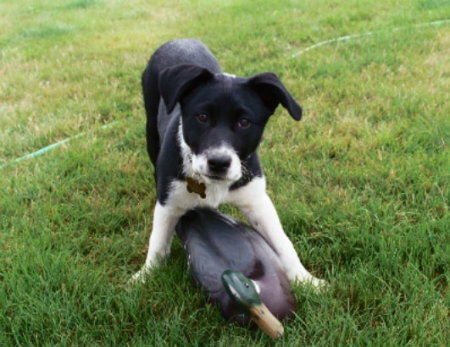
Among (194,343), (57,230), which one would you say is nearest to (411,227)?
(194,343)

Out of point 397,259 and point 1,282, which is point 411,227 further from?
point 1,282

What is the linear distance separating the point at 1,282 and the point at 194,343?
1186 mm

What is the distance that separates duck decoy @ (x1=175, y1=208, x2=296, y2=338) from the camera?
7.27 feet

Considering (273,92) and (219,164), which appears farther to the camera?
(273,92)

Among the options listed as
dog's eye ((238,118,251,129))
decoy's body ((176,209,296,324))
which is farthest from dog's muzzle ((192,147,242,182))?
decoy's body ((176,209,296,324))

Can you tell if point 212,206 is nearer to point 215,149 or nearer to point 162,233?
point 162,233

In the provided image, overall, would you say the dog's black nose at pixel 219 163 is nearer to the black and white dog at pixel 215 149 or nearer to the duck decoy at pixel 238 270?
the black and white dog at pixel 215 149

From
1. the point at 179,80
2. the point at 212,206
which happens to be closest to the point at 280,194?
the point at 212,206

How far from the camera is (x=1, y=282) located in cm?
275

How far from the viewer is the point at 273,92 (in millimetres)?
2781

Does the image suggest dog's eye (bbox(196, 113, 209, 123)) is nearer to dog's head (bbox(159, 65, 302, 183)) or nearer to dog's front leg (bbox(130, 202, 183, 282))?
dog's head (bbox(159, 65, 302, 183))

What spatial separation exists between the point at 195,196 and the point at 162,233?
30 cm

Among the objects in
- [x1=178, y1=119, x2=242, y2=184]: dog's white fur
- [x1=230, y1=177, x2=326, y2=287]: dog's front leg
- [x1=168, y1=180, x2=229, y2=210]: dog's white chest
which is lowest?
[x1=230, y1=177, x2=326, y2=287]: dog's front leg

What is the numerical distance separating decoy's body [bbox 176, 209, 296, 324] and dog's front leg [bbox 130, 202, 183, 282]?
5.3 inches
